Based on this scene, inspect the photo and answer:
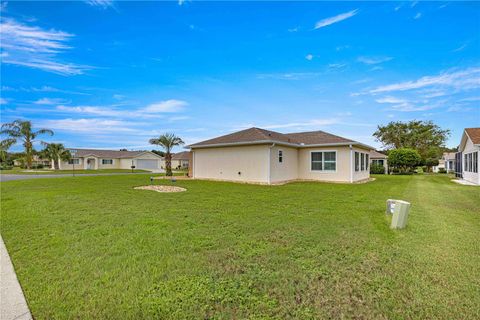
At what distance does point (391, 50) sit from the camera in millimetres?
13102

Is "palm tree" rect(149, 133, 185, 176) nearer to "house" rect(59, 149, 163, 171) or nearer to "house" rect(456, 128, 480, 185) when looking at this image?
"house" rect(456, 128, 480, 185)

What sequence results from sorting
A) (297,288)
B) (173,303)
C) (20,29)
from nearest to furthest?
(173,303)
(297,288)
(20,29)

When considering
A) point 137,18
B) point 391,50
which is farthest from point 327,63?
point 137,18

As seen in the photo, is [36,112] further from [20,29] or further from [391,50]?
[391,50]

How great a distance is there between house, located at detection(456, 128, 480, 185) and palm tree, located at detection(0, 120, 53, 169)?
50389 mm

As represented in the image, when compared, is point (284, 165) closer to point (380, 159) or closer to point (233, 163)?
point (233, 163)

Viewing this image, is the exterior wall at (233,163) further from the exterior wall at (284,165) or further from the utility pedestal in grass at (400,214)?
the utility pedestal in grass at (400,214)

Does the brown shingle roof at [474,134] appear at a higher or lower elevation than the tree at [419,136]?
lower

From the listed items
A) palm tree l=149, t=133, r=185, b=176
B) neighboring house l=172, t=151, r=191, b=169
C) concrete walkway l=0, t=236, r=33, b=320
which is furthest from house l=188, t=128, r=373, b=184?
neighboring house l=172, t=151, r=191, b=169

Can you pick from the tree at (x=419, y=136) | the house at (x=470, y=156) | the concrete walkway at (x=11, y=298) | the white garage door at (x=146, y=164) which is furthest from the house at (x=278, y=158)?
the white garage door at (x=146, y=164)

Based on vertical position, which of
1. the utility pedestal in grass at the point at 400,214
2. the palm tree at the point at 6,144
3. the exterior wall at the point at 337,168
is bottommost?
the utility pedestal in grass at the point at 400,214

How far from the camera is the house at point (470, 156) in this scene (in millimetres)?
14964

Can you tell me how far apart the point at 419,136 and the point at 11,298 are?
49266 millimetres

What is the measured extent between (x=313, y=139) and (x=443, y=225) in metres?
12.6
